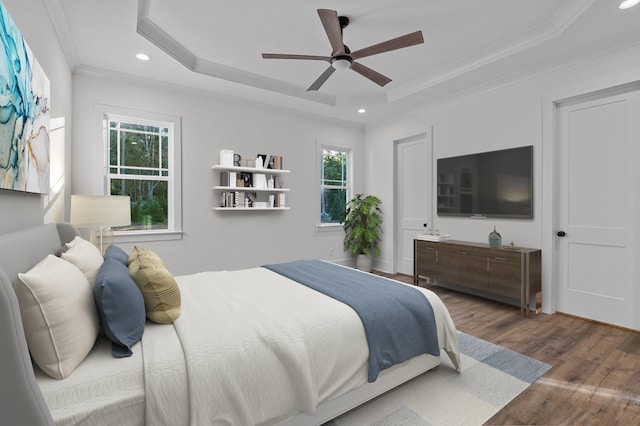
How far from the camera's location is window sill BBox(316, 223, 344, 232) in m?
5.32

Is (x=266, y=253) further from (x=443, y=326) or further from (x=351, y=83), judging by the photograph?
(x=443, y=326)

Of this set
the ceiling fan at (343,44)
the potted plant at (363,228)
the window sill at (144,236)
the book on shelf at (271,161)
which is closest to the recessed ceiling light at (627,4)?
the ceiling fan at (343,44)

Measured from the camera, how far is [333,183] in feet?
18.5

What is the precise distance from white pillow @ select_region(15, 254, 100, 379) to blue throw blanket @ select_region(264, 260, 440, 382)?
1322 millimetres

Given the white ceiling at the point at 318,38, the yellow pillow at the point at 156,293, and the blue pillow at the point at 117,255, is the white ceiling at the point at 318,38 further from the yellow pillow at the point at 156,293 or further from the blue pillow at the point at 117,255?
the yellow pillow at the point at 156,293

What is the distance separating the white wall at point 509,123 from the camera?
3.12 meters

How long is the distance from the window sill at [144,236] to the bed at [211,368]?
173 cm

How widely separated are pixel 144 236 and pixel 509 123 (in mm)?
4682

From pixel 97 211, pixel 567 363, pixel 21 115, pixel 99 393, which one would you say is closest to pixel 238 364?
pixel 99 393

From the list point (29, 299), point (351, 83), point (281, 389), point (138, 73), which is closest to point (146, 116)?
point (138, 73)

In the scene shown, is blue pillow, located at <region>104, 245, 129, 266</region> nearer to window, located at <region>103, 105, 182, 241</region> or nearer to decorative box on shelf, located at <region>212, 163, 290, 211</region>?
window, located at <region>103, 105, 182, 241</region>

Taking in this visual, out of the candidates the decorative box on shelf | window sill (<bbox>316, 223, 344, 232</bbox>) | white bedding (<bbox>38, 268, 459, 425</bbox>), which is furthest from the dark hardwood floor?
the decorative box on shelf

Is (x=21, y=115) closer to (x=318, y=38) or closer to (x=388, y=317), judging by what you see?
(x=388, y=317)

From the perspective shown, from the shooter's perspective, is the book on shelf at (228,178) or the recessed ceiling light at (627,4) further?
the book on shelf at (228,178)
